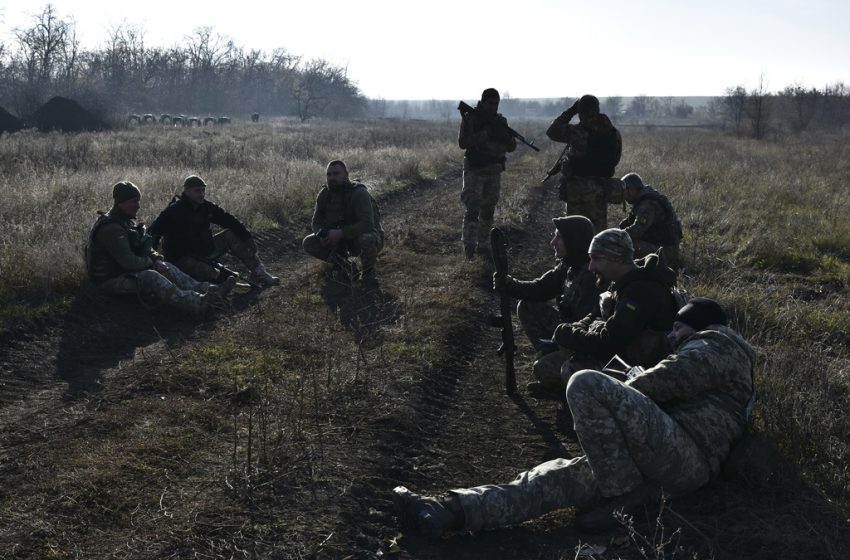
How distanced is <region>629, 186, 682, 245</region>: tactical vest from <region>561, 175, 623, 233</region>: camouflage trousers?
42 centimetres

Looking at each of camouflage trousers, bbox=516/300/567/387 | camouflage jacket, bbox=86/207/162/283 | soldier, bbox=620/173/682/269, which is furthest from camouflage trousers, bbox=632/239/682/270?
camouflage jacket, bbox=86/207/162/283

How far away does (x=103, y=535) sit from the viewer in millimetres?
3633

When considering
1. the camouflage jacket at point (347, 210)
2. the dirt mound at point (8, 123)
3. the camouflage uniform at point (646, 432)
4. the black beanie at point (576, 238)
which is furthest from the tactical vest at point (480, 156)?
the dirt mound at point (8, 123)

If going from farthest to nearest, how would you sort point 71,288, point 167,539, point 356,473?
1. point 71,288
2. point 356,473
3. point 167,539

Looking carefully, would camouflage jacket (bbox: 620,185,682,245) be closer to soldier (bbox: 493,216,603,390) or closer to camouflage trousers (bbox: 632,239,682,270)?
camouflage trousers (bbox: 632,239,682,270)

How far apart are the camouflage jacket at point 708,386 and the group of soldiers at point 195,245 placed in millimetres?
4176

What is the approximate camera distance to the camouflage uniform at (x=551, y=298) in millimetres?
5605

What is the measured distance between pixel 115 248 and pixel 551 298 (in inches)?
168

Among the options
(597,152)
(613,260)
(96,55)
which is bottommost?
(613,260)

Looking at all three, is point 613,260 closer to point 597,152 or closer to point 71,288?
point 597,152

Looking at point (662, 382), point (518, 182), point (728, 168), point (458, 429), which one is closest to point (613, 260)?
point (662, 382)

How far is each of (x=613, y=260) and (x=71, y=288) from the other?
570 centimetres

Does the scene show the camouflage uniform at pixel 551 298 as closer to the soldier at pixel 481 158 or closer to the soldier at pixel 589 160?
the soldier at pixel 589 160

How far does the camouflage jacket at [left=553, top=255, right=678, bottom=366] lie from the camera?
4.59 metres
